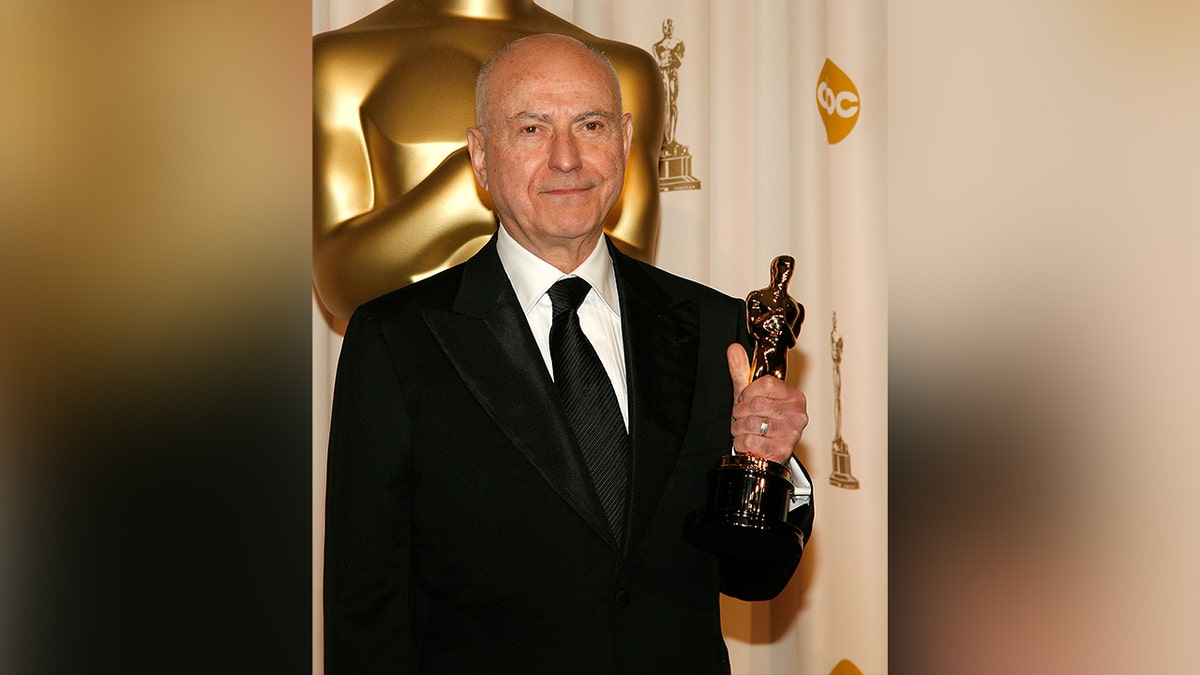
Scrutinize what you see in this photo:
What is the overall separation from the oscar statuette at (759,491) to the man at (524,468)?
3 centimetres

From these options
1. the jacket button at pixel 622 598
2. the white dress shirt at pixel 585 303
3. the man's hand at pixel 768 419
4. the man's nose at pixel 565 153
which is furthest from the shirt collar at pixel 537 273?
the jacket button at pixel 622 598

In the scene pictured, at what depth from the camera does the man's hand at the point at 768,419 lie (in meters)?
1.17

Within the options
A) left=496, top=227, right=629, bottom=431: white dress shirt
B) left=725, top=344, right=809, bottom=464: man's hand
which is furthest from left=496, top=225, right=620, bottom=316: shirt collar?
left=725, top=344, right=809, bottom=464: man's hand

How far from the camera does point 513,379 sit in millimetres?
1222

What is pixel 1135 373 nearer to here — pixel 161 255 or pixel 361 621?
pixel 361 621

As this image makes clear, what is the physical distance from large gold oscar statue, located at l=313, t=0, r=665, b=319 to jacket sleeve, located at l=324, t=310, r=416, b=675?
0.35m

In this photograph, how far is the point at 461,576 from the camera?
3.96 feet

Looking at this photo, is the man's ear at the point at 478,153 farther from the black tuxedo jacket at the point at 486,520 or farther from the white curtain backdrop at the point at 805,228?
the white curtain backdrop at the point at 805,228

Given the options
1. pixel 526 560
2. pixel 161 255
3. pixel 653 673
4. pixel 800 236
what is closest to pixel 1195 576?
pixel 653 673

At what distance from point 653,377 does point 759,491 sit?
188 mm

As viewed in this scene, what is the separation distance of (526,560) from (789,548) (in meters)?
0.29

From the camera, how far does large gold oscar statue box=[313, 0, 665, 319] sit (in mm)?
1536

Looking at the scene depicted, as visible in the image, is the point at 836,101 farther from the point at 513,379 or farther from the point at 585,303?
the point at 513,379

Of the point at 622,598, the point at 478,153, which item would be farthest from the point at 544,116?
the point at 622,598
